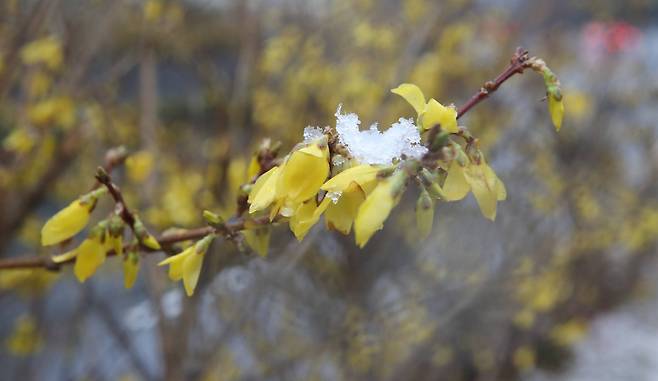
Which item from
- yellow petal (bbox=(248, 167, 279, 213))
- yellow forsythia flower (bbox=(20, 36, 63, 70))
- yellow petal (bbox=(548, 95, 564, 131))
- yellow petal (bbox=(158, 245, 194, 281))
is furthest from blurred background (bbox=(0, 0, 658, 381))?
yellow petal (bbox=(548, 95, 564, 131))

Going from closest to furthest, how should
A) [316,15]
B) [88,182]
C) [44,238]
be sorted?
[44,238] < [88,182] < [316,15]

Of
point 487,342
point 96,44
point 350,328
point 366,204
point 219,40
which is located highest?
point 219,40

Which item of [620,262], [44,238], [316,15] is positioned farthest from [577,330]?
[44,238]

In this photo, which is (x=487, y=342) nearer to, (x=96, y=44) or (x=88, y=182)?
(x=88, y=182)

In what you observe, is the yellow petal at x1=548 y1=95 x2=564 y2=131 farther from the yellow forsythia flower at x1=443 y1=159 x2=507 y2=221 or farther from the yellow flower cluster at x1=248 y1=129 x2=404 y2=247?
the yellow flower cluster at x1=248 y1=129 x2=404 y2=247

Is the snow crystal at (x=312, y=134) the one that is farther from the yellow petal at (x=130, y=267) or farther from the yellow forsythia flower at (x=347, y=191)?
the yellow petal at (x=130, y=267)

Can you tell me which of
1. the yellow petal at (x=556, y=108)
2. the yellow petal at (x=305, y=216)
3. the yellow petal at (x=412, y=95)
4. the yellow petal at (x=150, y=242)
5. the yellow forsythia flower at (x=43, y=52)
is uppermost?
the yellow forsythia flower at (x=43, y=52)

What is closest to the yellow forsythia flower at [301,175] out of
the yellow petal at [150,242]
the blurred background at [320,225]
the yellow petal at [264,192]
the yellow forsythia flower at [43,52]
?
the yellow petal at [264,192]
